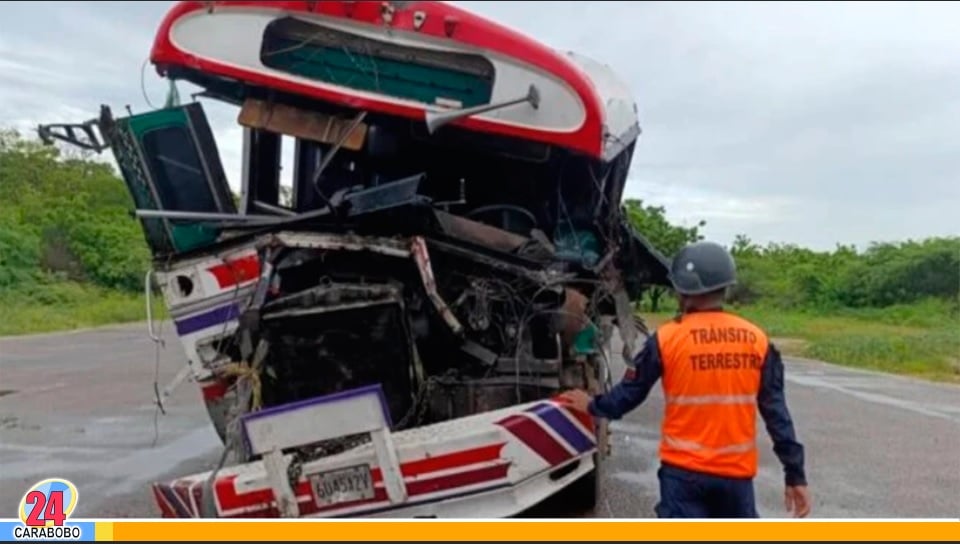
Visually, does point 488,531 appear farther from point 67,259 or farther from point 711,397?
point 67,259

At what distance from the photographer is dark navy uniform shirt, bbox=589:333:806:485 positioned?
10.2ft

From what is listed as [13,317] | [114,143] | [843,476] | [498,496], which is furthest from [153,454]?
[13,317]

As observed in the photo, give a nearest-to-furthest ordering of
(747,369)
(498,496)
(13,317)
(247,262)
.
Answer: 1. (747,369)
2. (498,496)
3. (247,262)
4. (13,317)

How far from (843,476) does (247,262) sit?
12.7ft

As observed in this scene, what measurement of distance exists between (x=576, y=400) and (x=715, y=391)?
89cm

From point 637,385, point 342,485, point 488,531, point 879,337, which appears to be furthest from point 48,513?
point 879,337

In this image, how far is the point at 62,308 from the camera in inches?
1027

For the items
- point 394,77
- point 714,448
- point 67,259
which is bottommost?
point 714,448

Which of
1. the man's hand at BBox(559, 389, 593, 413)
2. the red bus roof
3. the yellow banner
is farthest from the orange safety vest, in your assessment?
the red bus roof

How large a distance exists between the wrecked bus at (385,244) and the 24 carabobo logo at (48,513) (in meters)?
0.36

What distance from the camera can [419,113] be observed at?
426 centimetres

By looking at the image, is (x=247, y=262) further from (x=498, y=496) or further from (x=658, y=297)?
(x=658, y=297)

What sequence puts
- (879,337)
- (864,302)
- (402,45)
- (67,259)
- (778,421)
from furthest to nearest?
(864,302) < (67,259) < (879,337) < (402,45) < (778,421)

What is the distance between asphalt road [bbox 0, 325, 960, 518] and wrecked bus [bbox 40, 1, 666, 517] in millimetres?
912
